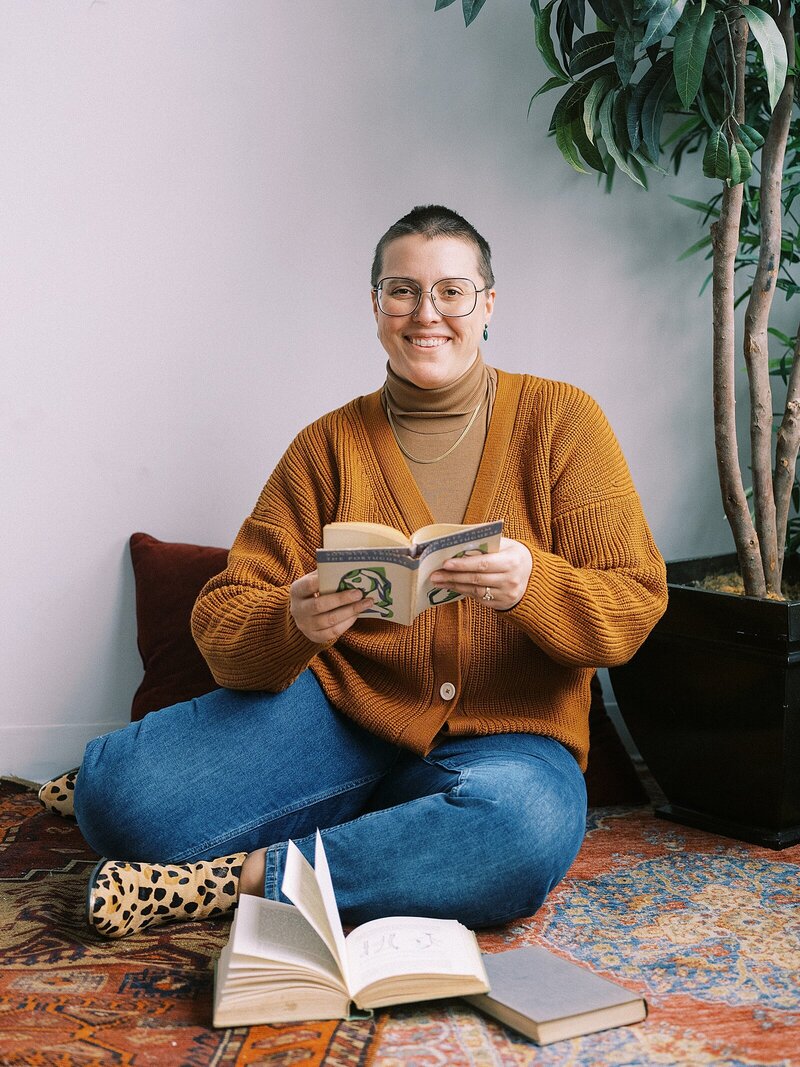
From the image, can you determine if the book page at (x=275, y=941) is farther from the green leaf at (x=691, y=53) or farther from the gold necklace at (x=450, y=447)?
the green leaf at (x=691, y=53)

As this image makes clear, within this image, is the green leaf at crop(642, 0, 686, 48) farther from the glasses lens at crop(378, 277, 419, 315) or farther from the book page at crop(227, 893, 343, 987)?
the book page at crop(227, 893, 343, 987)

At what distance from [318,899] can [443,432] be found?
762mm

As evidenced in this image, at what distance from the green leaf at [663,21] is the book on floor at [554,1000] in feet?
4.25

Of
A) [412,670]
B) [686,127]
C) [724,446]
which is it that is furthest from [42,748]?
[686,127]

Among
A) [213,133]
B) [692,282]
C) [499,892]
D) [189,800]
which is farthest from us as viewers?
[692,282]

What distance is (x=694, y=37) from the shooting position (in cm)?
169

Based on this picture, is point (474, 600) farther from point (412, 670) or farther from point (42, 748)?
point (42, 748)

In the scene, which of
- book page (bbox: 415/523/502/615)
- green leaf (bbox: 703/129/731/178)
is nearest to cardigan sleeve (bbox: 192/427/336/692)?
book page (bbox: 415/523/502/615)

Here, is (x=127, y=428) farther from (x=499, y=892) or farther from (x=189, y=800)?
(x=499, y=892)

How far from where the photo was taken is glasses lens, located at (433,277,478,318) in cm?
164

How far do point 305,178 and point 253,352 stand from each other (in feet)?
Result: 1.20

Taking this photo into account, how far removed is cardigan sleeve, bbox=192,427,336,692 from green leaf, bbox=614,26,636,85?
2.46 feet

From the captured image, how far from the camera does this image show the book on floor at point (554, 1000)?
1182 millimetres

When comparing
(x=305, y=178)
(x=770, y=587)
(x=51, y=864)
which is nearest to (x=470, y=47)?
(x=305, y=178)
